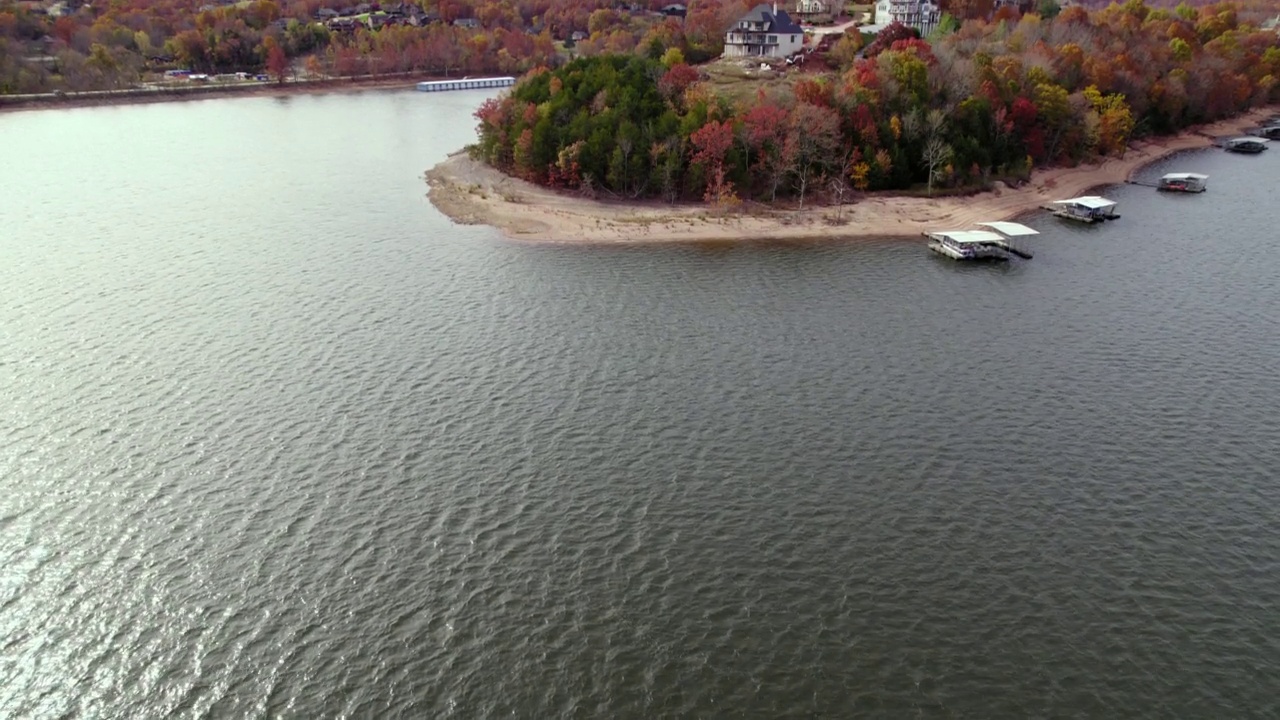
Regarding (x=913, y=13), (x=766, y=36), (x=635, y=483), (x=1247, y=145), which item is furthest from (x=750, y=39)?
(x=635, y=483)

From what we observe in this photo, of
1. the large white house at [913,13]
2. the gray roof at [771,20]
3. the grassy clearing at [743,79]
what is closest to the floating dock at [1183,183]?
the grassy clearing at [743,79]

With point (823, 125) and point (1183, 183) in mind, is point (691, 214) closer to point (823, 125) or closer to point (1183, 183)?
point (823, 125)

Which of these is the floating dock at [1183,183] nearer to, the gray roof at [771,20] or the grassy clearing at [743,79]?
the grassy clearing at [743,79]

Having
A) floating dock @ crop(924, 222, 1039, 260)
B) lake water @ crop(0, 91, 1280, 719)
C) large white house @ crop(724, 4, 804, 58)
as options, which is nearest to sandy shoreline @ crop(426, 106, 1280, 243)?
floating dock @ crop(924, 222, 1039, 260)

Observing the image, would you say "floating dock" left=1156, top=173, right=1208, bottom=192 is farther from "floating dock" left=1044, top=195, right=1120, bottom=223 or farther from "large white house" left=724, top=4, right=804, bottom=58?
"large white house" left=724, top=4, right=804, bottom=58

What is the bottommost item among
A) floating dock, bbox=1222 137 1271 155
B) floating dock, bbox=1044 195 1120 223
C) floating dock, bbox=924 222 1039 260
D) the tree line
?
floating dock, bbox=924 222 1039 260
